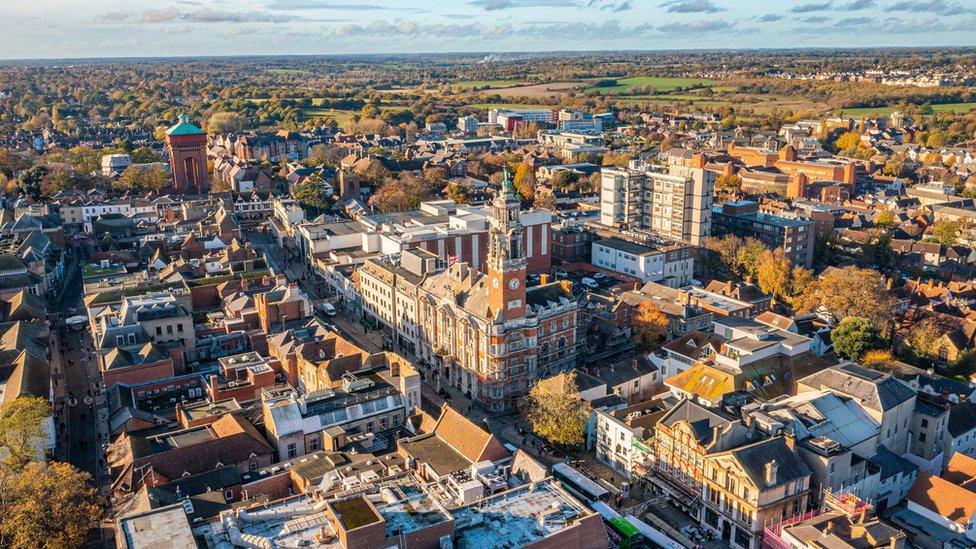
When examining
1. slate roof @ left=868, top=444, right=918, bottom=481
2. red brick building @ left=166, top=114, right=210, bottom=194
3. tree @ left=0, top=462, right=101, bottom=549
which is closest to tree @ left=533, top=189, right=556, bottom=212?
red brick building @ left=166, top=114, right=210, bottom=194

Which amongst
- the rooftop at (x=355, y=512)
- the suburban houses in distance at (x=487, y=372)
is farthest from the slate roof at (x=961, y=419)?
the rooftop at (x=355, y=512)

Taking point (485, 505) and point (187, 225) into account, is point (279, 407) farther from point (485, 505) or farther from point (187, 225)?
point (187, 225)

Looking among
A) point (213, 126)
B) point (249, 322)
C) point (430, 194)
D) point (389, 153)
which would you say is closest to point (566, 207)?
point (430, 194)

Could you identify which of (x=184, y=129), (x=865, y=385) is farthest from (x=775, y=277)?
(x=184, y=129)

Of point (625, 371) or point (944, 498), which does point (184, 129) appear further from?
point (944, 498)

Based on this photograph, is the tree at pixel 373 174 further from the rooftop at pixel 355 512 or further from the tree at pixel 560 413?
the rooftop at pixel 355 512
